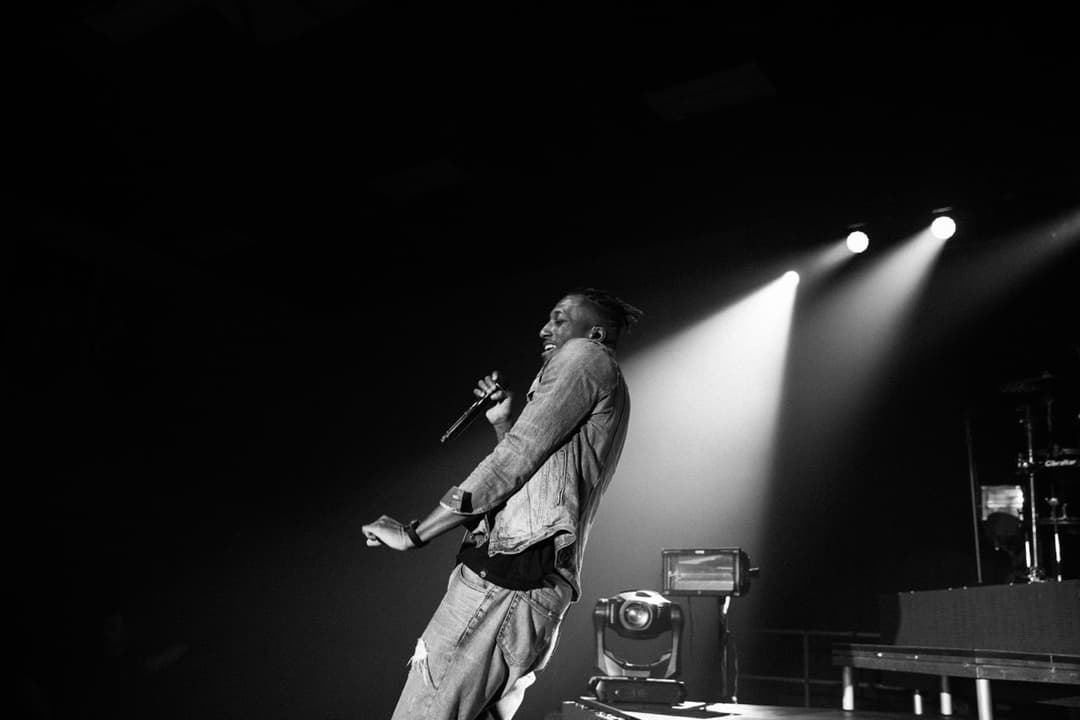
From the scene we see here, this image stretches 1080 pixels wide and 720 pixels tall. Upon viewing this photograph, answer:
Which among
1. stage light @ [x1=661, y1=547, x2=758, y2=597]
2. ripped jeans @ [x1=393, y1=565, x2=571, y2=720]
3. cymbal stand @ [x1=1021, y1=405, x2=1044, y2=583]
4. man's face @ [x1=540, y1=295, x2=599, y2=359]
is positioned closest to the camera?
ripped jeans @ [x1=393, y1=565, x2=571, y2=720]

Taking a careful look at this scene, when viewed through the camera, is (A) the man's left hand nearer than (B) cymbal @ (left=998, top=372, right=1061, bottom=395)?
Yes

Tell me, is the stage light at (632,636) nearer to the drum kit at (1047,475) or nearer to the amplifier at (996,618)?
the amplifier at (996,618)

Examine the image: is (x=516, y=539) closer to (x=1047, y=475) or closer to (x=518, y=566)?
(x=518, y=566)

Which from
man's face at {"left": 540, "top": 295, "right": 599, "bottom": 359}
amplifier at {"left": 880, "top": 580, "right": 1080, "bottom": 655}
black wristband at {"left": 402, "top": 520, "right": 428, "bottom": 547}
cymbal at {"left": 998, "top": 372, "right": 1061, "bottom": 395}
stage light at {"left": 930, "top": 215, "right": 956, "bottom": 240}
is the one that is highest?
stage light at {"left": 930, "top": 215, "right": 956, "bottom": 240}

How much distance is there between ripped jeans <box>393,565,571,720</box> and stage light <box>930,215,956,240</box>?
4737 millimetres

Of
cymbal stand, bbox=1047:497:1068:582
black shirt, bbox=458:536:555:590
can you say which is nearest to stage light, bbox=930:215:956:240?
cymbal stand, bbox=1047:497:1068:582

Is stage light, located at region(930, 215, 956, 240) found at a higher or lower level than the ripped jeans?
higher

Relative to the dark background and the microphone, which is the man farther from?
the dark background

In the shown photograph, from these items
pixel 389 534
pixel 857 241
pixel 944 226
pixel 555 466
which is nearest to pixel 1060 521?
pixel 944 226

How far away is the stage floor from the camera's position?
2.83 meters

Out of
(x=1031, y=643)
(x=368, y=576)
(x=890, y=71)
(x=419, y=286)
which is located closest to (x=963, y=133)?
(x=890, y=71)

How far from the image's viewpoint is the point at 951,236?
212 inches

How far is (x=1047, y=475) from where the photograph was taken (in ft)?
14.4

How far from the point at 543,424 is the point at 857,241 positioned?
4.77 m
